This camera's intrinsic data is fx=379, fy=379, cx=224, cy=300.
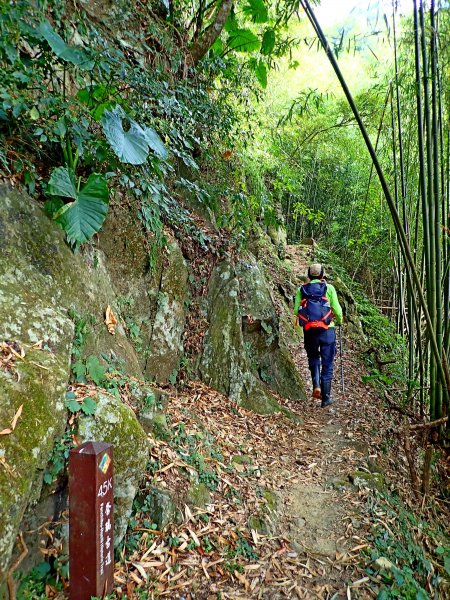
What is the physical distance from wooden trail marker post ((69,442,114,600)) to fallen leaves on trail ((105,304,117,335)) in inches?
51.3

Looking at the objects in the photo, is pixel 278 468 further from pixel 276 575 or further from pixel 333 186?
pixel 333 186

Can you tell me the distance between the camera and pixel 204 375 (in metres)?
4.19

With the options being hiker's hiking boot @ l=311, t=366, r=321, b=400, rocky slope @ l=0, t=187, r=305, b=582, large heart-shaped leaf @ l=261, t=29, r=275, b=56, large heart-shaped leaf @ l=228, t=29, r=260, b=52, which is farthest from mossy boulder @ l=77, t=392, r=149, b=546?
large heart-shaped leaf @ l=228, t=29, r=260, b=52

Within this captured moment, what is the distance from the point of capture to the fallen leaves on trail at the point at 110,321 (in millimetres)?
2883

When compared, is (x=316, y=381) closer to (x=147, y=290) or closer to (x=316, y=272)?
(x=316, y=272)

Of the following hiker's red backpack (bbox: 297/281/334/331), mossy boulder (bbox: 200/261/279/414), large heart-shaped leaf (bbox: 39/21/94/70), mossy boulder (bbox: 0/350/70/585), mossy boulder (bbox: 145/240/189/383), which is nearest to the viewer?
mossy boulder (bbox: 0/350/70/585)

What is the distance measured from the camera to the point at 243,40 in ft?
15.9

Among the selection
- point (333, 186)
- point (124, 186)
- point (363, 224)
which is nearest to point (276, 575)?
point (124, 186)

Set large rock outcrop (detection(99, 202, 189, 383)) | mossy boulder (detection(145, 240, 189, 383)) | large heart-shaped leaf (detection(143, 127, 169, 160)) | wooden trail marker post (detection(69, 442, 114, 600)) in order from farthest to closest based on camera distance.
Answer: mossy boulder (detection(145, 240, 189, 383)) < large rock outcrop (detection(99, 202, 189, 383)) < large heart-shaped leaf (detection(143, 127, 169, 160)) < wooden trail marker post (detection(69, 442, 114, 600))

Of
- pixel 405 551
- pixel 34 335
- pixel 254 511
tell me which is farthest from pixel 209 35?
pixel 405 551

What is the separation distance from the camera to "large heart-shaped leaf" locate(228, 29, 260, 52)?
187 inches

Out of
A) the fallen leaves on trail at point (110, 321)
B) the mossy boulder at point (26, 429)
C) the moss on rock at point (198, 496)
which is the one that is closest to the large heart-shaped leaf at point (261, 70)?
the fallen leaves on trail at point (110, 321)

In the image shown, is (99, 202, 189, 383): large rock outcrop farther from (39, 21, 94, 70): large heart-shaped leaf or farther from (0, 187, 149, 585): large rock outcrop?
(39, 21, 94, 70): large heart-shaped leaf

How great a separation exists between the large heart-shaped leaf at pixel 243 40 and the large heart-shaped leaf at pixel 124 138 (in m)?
2.92
